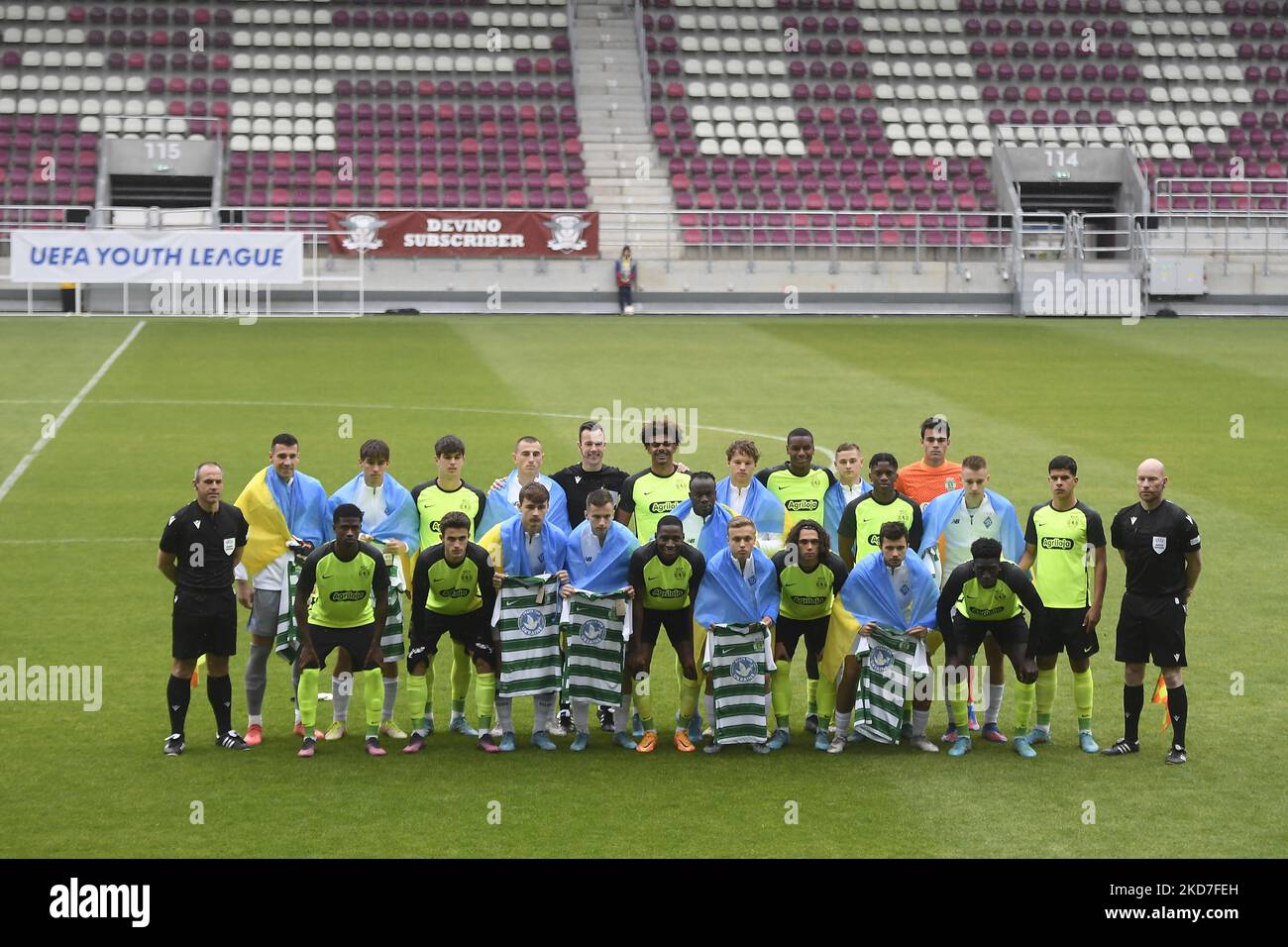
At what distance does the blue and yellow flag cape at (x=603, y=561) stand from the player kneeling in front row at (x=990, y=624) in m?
2.07

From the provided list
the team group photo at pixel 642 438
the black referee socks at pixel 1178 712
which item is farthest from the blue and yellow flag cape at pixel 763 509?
the black referee socks at pixel 1178 712

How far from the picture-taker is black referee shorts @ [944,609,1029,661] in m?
11.2

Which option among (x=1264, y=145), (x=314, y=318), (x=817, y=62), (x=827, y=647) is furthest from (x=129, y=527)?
(x=1264, y=145)

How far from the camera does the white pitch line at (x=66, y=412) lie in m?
20.2

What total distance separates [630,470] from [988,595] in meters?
10.3

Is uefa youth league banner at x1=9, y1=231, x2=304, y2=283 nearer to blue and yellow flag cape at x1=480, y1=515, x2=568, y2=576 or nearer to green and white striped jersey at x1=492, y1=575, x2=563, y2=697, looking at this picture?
blue and yellow flag cape at x1=480, y1=515, x2=568, y2=576

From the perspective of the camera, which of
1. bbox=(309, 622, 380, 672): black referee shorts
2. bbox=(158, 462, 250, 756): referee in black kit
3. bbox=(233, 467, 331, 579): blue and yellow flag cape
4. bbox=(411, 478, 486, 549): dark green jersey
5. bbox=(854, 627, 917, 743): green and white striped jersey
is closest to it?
bbox=(158, 462, 250, 756): referee in black kit

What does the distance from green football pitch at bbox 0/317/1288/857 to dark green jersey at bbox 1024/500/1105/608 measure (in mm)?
1005

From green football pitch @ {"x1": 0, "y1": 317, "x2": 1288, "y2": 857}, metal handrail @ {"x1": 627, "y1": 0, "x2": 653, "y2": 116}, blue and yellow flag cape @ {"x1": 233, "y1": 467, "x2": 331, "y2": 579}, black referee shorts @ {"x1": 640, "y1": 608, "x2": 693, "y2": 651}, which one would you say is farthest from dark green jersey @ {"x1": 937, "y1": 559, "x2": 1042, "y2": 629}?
metal handrail @ {"x1": 627, "y1": 0, "x2": 653, "y2": 116}

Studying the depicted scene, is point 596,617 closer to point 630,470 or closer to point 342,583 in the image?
point 342,583

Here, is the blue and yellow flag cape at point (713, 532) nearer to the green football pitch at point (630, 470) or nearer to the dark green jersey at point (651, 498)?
the dark green jersey at point (651, 498)

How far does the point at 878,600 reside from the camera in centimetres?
1116
